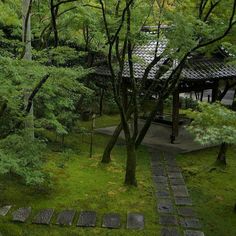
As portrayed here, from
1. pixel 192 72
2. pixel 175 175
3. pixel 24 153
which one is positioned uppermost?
pixel 192 72

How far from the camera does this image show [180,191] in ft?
34.3

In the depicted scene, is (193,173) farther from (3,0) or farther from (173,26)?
(3,0)

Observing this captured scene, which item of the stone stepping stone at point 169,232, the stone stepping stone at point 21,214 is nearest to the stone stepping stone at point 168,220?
the stone stepping stone at point 169,232

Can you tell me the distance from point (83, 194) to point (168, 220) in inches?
99.9

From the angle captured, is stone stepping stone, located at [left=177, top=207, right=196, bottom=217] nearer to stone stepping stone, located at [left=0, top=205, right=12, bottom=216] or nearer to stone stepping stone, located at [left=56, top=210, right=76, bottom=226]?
stone stepping stone, located at [left=56, top=210, right=76, bottom=226]

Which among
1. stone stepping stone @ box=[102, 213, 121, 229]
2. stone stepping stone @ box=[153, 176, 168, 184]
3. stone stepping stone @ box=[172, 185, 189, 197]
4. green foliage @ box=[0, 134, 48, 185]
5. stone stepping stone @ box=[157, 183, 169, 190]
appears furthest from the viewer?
stone stepping stone @ box=[153, 176, 168, 184]

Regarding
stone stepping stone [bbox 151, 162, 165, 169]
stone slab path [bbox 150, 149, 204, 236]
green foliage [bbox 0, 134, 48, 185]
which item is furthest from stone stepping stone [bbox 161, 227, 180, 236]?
stone stepping stone [bbox 151, 162, 165, 169]

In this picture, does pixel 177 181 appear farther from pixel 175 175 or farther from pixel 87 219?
pixel 87 219

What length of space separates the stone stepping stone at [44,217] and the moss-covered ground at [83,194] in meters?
0.13

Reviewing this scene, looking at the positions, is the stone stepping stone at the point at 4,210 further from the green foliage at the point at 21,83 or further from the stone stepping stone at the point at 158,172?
the stone stepping stone at the point at 158,172

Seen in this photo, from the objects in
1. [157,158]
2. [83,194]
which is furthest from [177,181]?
[83,194]

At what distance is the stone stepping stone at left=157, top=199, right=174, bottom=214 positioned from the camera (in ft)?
29.7

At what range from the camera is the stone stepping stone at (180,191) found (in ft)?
33.5

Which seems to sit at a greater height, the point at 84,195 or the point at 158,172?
the point at 158,172
